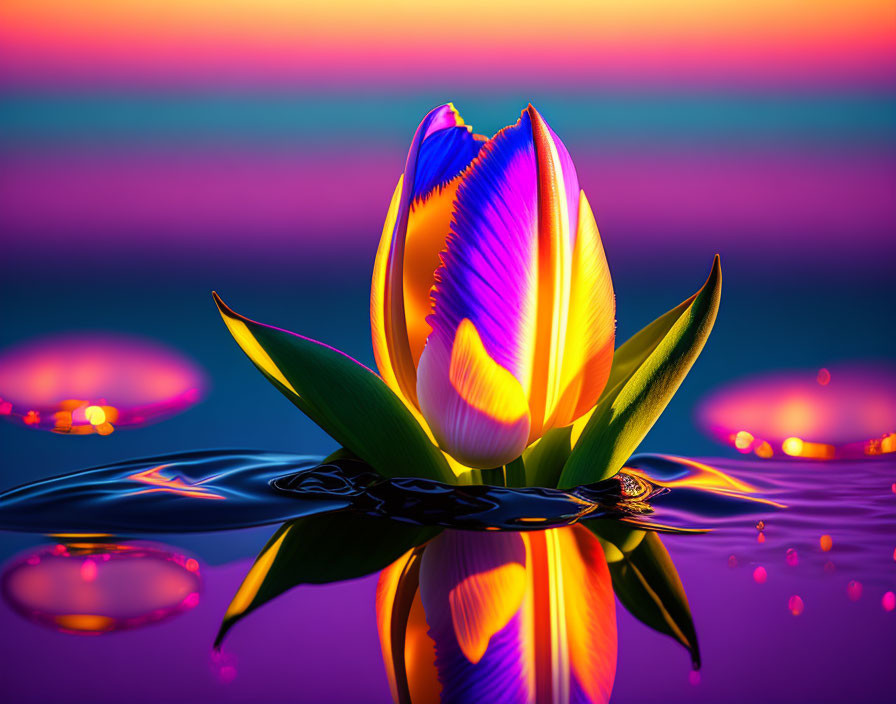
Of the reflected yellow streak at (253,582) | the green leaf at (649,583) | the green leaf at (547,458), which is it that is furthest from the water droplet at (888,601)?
the reflected yellow streak at (253,582)

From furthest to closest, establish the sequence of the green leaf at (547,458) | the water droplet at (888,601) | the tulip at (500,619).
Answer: the green leaf at (547,458) < the water droplet at (888,601) < the tulip at (500,619)

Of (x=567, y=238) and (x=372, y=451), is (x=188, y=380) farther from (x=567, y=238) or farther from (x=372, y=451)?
(x=567, y=238)

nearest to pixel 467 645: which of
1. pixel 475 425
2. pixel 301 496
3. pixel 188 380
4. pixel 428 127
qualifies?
pixel 475 425

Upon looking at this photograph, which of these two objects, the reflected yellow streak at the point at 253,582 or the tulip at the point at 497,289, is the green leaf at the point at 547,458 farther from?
the reflected yellow streak at the point at 253,582

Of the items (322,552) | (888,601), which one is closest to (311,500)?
(322,552)

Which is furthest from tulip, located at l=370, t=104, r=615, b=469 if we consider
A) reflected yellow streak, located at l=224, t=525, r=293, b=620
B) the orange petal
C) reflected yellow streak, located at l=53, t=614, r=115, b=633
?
reflected yellow streak, located at l=53, t=614, r=115, b=633

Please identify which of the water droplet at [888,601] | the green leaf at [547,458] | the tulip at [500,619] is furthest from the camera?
the green leaf at [547,458]

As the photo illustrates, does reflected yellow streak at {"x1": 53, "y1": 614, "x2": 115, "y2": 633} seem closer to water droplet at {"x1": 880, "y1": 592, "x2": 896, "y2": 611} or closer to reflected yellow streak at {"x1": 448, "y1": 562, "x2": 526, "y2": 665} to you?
reflected yellow streak at {"x1": 448, "y1": 562, "x2": 526, "y2": 665}
